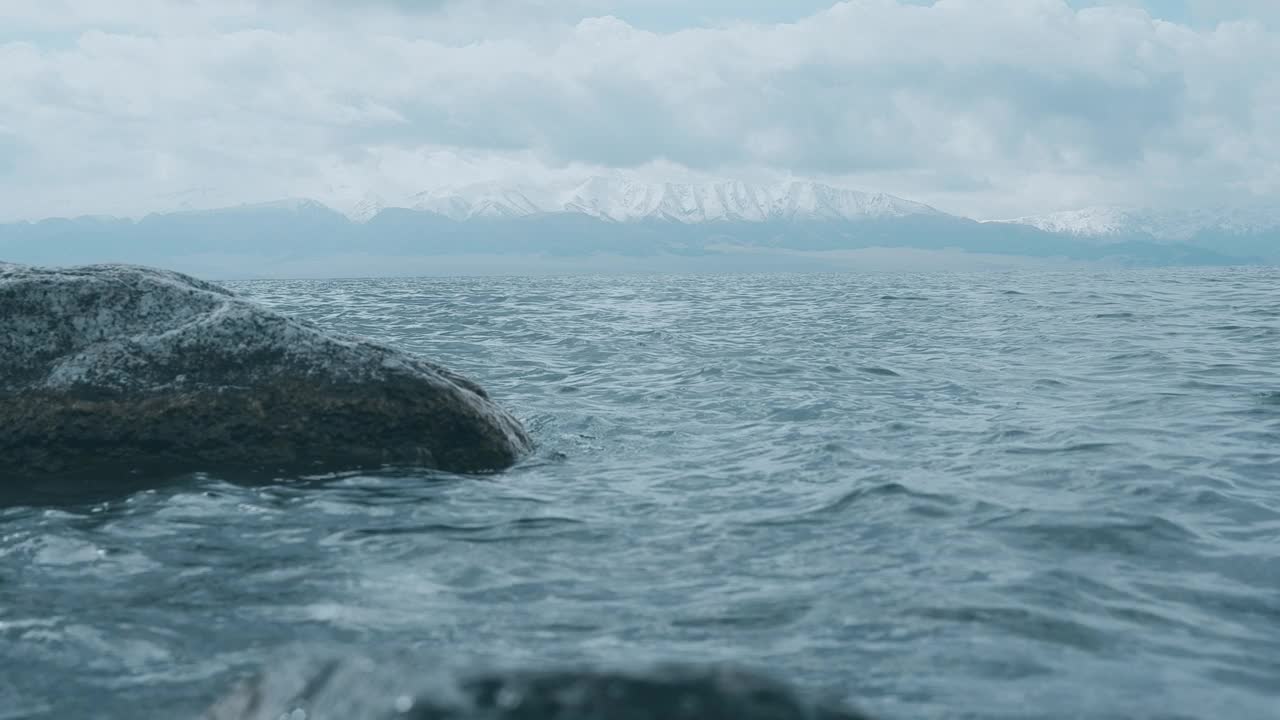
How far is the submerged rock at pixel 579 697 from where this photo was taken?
2666 millimetres

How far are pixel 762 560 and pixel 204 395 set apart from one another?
531 centimetres

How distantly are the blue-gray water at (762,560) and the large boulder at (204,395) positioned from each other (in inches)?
19.7

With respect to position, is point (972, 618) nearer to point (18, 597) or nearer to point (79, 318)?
point (18, 597)

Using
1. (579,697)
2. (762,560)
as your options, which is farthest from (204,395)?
(579,697)

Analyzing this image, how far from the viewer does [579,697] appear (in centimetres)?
275

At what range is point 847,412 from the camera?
38.5ft

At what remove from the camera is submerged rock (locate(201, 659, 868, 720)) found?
8.75 ft

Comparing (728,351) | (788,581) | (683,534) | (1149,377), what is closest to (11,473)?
(683,534)

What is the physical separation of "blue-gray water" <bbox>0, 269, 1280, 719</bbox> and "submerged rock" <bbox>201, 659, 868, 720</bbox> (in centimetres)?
171

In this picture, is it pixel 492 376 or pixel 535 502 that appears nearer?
pixel 535 502

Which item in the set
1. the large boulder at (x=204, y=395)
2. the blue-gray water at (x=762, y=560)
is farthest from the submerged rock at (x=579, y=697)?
the large boulder at (x=204, y=395)

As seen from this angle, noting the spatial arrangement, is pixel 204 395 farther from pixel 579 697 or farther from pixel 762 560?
pixel 579 697

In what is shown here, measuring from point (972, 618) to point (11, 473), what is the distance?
7769mm

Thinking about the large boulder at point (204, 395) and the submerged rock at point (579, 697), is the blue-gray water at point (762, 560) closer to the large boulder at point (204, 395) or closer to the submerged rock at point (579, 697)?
the large boulder at point (204, 395)
